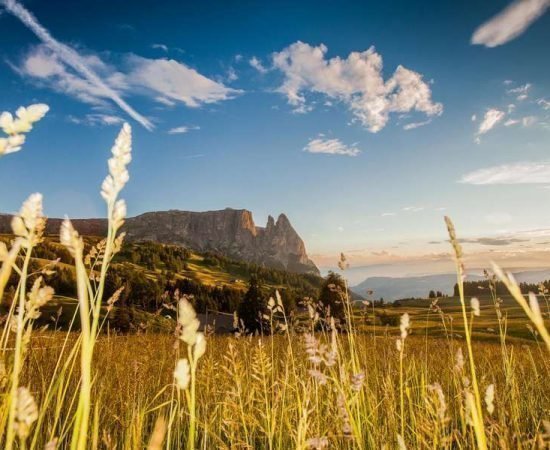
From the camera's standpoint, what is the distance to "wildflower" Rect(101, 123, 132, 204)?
765 millimetres

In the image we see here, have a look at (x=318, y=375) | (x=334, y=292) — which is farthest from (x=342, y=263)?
(x=334, y=292)

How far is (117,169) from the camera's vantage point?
77cm

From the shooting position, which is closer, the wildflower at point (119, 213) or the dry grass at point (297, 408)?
the wildflower at point (119, 213)

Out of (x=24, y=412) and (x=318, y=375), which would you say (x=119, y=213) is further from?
(x=318, y=375)

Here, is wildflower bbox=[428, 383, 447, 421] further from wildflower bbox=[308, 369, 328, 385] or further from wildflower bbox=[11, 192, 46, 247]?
wildflower bbox=[11, 192, 46, 247]

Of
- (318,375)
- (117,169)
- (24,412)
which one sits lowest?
(318,375)

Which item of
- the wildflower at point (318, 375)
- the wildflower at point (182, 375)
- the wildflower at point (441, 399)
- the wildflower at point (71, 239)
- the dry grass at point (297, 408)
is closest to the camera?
the wildflower at point (71, 239)

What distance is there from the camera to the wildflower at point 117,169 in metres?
0.76

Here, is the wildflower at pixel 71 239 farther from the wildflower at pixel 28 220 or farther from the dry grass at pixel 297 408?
the dry grass at pixel 297 408

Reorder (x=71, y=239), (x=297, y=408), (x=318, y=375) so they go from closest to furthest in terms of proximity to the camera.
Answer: (x=71, y=239) < (x=318, y=375) < (x=297, y=408)

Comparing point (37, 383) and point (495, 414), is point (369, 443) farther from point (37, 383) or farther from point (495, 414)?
point (37, 383)

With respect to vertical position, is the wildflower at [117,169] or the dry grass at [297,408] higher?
the wildflower at [117,169]

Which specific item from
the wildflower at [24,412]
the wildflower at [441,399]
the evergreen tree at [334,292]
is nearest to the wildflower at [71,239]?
the wildflower at [24,412]

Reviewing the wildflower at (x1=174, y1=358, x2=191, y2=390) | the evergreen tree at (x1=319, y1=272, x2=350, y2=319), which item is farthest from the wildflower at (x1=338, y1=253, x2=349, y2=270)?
the wildflower at (x1=174, y1=358, x2=191, y2=390)
